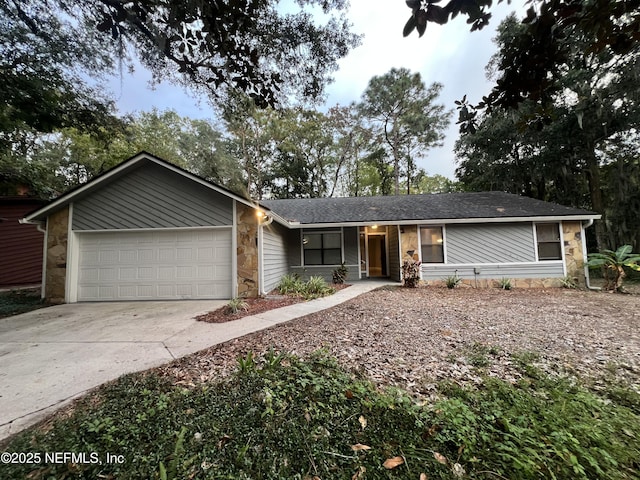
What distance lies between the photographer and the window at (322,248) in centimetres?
1002

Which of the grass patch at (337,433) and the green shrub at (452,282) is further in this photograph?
the green shrub at (452,282)

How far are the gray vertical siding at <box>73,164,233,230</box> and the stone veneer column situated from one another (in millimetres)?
10688

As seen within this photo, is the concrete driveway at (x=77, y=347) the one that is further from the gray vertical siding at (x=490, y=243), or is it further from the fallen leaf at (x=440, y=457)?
the gray vertical siding at (x=490, y=243)

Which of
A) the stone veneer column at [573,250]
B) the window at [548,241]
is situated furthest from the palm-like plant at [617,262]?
the window at [548,241]

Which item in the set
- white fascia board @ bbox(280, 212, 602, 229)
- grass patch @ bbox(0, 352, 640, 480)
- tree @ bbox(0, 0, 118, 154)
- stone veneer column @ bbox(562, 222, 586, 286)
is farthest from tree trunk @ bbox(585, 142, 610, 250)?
tree @ bbox(0, 0, 118, 154)

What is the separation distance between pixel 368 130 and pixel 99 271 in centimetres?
1844

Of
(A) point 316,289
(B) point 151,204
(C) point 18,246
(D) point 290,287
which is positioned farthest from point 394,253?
(C) point 18,246

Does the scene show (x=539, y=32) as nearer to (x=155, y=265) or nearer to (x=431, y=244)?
(x=431, y=244)

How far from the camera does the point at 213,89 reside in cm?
487

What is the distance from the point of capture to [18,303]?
6172mm

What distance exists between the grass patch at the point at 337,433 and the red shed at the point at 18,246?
1152 cm

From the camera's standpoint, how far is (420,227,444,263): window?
8.94 metres

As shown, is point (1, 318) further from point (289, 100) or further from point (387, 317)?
point (387, 317)

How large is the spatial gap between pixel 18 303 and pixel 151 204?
12.9ft
